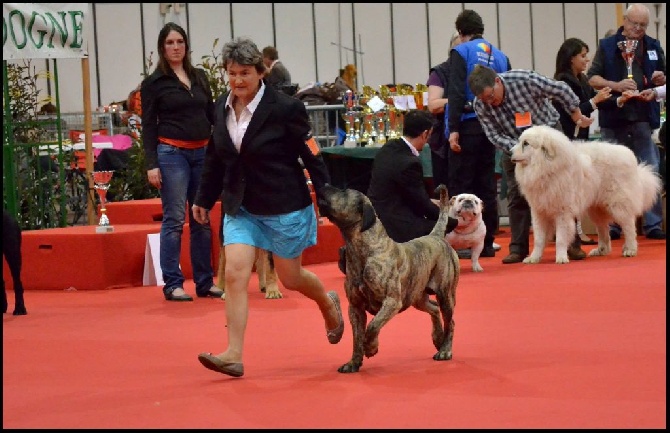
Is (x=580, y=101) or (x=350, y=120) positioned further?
(x=350, y=120)

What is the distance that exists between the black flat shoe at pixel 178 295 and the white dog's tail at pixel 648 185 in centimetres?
348

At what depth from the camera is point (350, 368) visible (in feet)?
13.8

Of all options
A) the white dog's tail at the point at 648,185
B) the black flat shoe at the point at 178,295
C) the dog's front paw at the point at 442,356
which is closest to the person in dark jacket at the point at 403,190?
the black flat shoe at the point at 178,295

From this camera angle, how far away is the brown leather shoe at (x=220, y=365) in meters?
4.08

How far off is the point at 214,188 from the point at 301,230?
424 mm

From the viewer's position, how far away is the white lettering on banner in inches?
322

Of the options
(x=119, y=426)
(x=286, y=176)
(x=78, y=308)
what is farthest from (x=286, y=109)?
(x=78, y=308)

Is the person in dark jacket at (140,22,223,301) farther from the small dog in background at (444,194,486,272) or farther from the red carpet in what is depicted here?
the small dog in background at (444,194,486,272)

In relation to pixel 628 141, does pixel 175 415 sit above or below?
below

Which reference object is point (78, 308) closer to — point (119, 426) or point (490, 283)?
point (490, 283)

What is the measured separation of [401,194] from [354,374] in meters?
2.88

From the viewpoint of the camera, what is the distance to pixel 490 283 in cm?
682

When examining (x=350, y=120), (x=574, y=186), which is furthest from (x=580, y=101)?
(x=350, y=120)

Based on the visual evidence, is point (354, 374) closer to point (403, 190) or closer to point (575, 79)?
point (403, 190)
